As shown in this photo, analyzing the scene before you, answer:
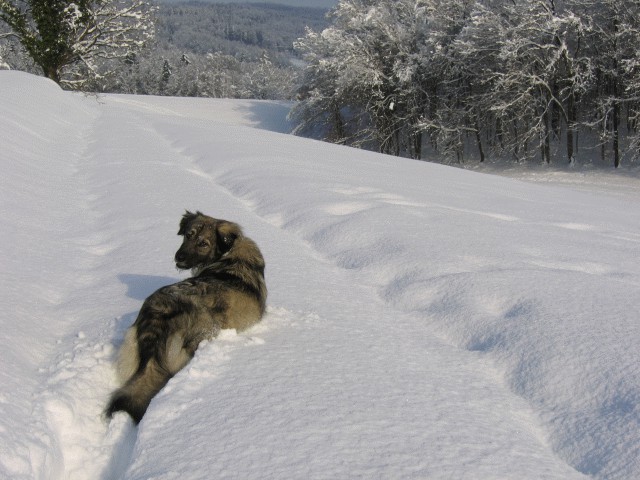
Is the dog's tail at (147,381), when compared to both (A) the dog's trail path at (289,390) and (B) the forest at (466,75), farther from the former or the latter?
(B) the forest at (466,75)

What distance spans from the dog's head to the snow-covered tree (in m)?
30.1

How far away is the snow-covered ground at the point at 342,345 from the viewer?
7.53 feet

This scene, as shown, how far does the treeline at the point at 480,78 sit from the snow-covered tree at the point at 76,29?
11989 millimetres

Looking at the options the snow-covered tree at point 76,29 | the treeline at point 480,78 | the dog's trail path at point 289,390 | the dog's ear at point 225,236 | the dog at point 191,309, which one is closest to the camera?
the dog's trail path at point 289,390

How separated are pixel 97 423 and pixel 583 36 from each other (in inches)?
1268

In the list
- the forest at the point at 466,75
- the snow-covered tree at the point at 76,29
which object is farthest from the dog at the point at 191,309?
the snow-covered tree at the point at 76,29

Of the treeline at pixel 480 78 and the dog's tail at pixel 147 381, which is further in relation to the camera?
the treeline at pixel 480 78

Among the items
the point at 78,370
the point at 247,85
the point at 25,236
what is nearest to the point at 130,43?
the point at 25,236

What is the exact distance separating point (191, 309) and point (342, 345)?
1.00 m

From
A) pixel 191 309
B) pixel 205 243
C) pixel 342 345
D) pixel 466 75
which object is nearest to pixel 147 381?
pixel 191 309

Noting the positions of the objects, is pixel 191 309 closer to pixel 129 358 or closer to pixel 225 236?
pixel 129 358

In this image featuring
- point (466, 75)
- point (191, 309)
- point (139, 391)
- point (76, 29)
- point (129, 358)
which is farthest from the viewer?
point (466, 75)

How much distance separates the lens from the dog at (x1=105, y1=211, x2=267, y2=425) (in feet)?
9.41

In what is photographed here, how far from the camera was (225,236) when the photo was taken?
416 centimetres
